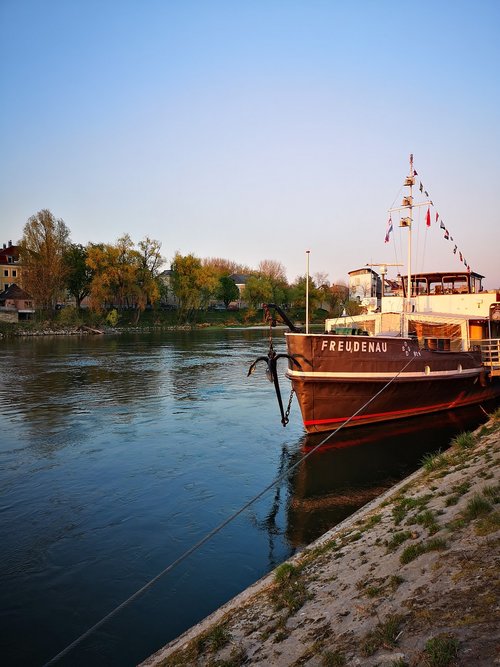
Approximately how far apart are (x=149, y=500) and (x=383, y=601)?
7.14 meters

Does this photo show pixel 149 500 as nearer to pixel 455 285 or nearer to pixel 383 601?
pixel 383 601

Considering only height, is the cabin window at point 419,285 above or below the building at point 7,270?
below

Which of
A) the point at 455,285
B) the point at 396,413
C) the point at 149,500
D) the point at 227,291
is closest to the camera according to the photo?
the point at 149,500

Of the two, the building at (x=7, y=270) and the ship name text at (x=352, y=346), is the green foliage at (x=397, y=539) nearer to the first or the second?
the ship name text at (x=352, y=346)

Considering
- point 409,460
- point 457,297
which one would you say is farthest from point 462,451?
point 457,297

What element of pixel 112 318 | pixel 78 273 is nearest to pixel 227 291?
pixel 78 273

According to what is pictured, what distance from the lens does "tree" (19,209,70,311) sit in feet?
242

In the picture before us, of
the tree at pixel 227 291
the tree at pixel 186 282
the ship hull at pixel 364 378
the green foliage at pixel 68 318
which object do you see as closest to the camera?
the ship hull at pixel 364 378

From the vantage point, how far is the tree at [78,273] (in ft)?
287

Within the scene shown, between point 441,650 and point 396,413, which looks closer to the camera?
point 441,650

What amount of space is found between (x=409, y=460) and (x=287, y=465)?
3.58 metres

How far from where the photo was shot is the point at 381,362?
57.2 ft

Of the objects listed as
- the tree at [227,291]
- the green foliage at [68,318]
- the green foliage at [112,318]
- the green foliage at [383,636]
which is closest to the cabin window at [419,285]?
the green foliage at [383,636]

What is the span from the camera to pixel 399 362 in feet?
58.7
